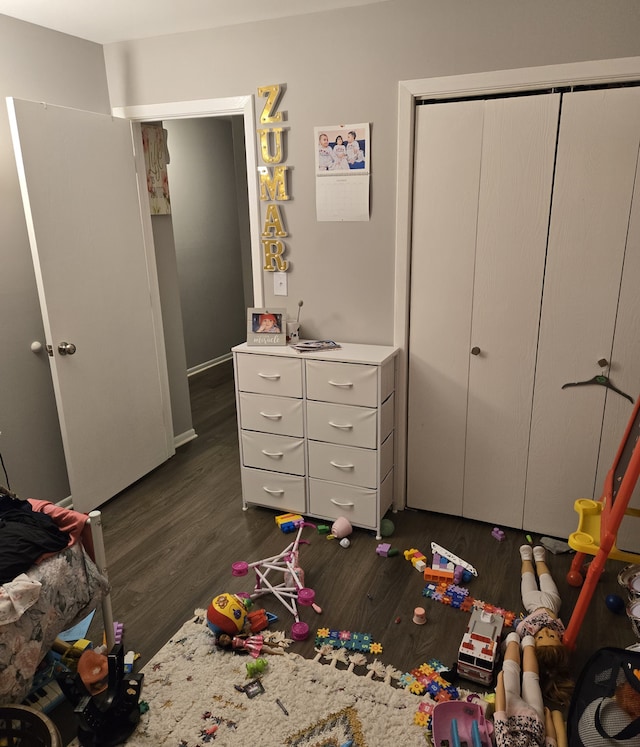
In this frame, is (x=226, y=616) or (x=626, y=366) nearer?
(x=226, y=616)

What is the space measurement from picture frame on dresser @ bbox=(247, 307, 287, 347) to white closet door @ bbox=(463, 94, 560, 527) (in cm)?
97

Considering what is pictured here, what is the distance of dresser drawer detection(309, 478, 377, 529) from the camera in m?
2.85

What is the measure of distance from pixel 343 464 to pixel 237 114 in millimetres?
1884

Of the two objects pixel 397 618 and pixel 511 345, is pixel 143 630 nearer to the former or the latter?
pixel 397 618

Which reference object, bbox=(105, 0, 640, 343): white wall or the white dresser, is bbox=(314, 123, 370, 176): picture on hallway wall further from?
the white dresser

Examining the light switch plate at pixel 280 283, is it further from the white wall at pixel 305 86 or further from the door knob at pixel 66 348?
the door knob at pixel 66 348

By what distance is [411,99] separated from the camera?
260cm

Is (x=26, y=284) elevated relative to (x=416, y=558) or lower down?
elevated

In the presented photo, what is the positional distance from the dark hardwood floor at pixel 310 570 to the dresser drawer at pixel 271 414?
1.67 ft

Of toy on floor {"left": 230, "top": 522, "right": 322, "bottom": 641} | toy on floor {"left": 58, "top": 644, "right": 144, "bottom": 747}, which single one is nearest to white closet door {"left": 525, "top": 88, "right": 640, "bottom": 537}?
toy on floor {"left": 230, "top": 522, "right": 322, "bottom": 641}

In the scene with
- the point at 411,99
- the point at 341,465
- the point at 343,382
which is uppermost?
the point at 411,99

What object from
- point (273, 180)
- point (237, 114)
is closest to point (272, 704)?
point (273, 180)

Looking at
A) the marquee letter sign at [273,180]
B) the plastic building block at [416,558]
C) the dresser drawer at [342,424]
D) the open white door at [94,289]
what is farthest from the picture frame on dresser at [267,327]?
the plastic building block at [416,558]

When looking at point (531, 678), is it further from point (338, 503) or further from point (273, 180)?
point (273, 180)
